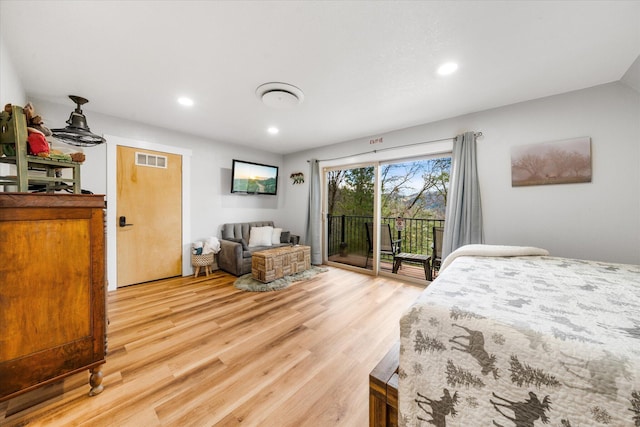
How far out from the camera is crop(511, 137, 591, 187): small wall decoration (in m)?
2.35

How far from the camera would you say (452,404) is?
30.7 inches

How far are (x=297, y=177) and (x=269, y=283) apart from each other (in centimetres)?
254

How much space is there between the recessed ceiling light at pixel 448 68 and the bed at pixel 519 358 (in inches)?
74.9

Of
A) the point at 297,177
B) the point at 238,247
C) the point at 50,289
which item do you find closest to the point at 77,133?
the point at 50,289

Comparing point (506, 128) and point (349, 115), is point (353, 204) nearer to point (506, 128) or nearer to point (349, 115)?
point (349, 115)

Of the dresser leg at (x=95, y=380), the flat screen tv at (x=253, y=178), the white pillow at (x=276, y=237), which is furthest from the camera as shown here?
the white pillow at (x=276, y=237)

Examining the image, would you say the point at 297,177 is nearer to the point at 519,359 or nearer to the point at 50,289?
the point at 50,289

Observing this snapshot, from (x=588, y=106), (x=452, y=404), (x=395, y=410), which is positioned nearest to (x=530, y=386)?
(x=452, y=404)

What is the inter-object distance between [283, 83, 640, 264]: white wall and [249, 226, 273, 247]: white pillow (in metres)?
3.53

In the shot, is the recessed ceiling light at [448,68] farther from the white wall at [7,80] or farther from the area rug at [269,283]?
the white wall at [7,80]

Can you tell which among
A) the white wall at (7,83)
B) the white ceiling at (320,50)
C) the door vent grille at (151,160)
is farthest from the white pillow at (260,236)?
the white wall at (7,83)

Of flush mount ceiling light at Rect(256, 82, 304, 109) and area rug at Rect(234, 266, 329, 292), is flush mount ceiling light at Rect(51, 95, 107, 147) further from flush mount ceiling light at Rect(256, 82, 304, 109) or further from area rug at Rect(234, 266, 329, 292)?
area rug at Rect(234, 266, 329, 292)

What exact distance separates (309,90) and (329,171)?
7.92ft

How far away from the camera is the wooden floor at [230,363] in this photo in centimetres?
129
